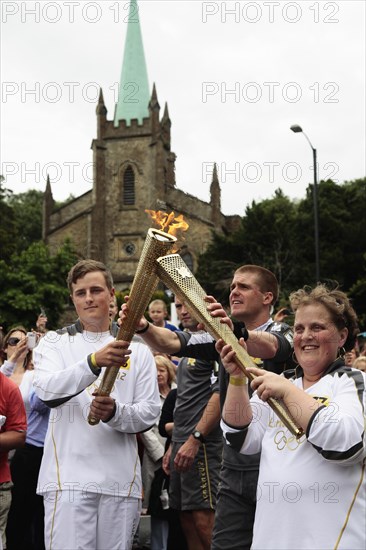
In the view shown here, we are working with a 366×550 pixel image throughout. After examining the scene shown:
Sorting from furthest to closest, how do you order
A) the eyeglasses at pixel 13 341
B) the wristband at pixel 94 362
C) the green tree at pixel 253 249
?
the green tree at pixel 253 249 → the eyeglasses at pixel 13 341 → the wristband at pixel 94 362

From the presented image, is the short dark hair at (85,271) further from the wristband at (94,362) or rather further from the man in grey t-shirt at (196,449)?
the man in grey t-shirt at (196,449)

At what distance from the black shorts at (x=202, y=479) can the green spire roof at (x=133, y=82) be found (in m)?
60.2

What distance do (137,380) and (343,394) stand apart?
76.5 inches

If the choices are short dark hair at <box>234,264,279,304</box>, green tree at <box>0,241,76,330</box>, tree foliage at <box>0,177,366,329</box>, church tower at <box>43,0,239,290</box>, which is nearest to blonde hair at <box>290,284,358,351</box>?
short dark hair at <box>234,264,279,304</box>

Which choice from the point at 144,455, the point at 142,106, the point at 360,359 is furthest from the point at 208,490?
the point at 142,106

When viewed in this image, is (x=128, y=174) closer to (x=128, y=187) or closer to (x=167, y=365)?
(x=128, y=187)

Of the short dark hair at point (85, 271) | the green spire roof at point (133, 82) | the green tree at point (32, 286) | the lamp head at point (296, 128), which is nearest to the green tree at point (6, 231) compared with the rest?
the green tree at point (32, 286)

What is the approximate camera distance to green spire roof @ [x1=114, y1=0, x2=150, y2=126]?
6569 centimetres

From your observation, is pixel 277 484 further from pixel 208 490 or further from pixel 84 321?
pixel 208 490

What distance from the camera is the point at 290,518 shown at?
358cm

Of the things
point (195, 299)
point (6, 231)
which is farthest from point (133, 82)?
point (195, 299)

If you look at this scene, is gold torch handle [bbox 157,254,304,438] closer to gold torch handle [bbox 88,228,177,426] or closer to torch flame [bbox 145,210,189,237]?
gold torch handle [bbox 88,228,177,426]

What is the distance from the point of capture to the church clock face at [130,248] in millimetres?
62866

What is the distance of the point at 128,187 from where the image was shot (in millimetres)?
64125
